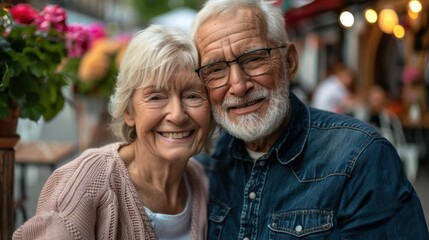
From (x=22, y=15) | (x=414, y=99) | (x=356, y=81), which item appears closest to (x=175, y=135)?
(x=22, y=15)

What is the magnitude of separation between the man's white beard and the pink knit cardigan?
458 millimetres

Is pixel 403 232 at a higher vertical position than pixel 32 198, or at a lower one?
higher

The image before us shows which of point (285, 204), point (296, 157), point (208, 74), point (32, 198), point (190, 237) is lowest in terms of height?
point (32, 198)

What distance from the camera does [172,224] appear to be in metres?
2.43

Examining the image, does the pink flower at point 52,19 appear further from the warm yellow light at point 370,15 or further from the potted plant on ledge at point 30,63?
the warm yellow light at point 370,15

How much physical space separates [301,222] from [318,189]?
0.46 ft

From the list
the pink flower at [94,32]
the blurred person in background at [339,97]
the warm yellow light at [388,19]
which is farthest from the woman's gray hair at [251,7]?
the blurred person in background at [339,97]

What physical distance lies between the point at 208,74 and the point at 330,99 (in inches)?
304

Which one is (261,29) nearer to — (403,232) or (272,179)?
(272,179)

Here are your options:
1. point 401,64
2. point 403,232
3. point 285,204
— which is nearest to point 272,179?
point 285,204

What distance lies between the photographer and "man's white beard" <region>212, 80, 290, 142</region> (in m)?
2.36

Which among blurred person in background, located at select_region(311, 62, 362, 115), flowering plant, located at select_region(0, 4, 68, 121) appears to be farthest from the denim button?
blurred person in background, located at select_region(311, 62, 362, 115)

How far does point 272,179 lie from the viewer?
243 centimetres

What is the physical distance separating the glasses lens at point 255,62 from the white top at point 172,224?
0.65m
